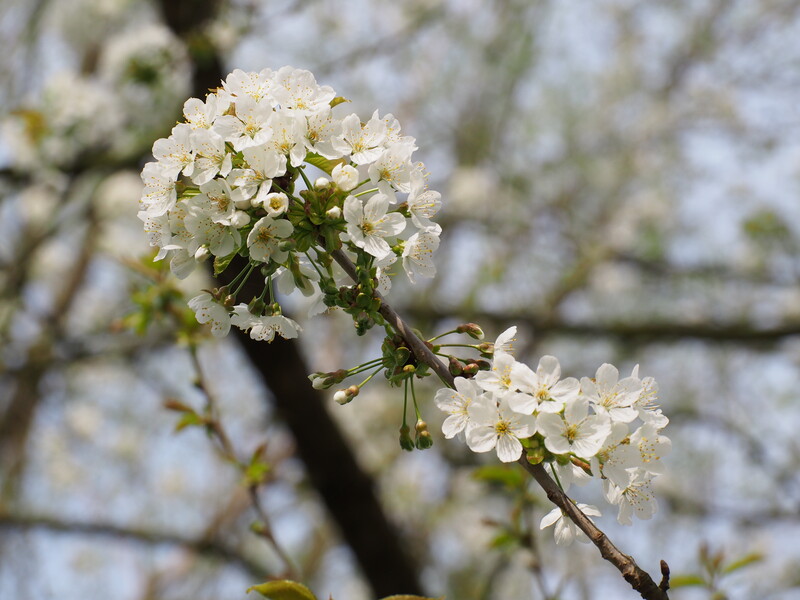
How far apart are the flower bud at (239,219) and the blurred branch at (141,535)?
3594mm

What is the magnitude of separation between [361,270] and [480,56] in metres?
5.54

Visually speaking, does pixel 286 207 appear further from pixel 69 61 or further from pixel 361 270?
pixel 69 61

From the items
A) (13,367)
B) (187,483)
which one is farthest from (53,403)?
(187,483)

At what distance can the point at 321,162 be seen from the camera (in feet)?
3.97

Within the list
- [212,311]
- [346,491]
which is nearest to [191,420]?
[212,311]

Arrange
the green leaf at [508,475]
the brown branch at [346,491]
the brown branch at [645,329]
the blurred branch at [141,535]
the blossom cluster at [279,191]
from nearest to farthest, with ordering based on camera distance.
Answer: the blossom cluster at [279,191] → the green leaf at [508,475] → the brown branch at [346,491] → the blurred branch at [141,535] → the brown branch at [645,329]

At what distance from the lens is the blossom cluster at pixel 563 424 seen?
40.6 inches

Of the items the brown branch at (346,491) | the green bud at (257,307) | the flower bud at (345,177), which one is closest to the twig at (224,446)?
the green bud at (257,307)

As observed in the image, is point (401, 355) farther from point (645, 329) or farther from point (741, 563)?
point (645, 329)

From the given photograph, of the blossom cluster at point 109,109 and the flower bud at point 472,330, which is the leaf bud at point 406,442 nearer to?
the flower bud at point 472,330

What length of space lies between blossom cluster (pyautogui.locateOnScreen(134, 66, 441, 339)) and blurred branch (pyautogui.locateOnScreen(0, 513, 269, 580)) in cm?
347

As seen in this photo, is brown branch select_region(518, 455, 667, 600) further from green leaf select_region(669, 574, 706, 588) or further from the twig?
the twig

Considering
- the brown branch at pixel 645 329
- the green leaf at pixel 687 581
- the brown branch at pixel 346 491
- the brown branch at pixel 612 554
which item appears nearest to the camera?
the brown branch at pixel 612 554

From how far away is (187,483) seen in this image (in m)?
7.62
